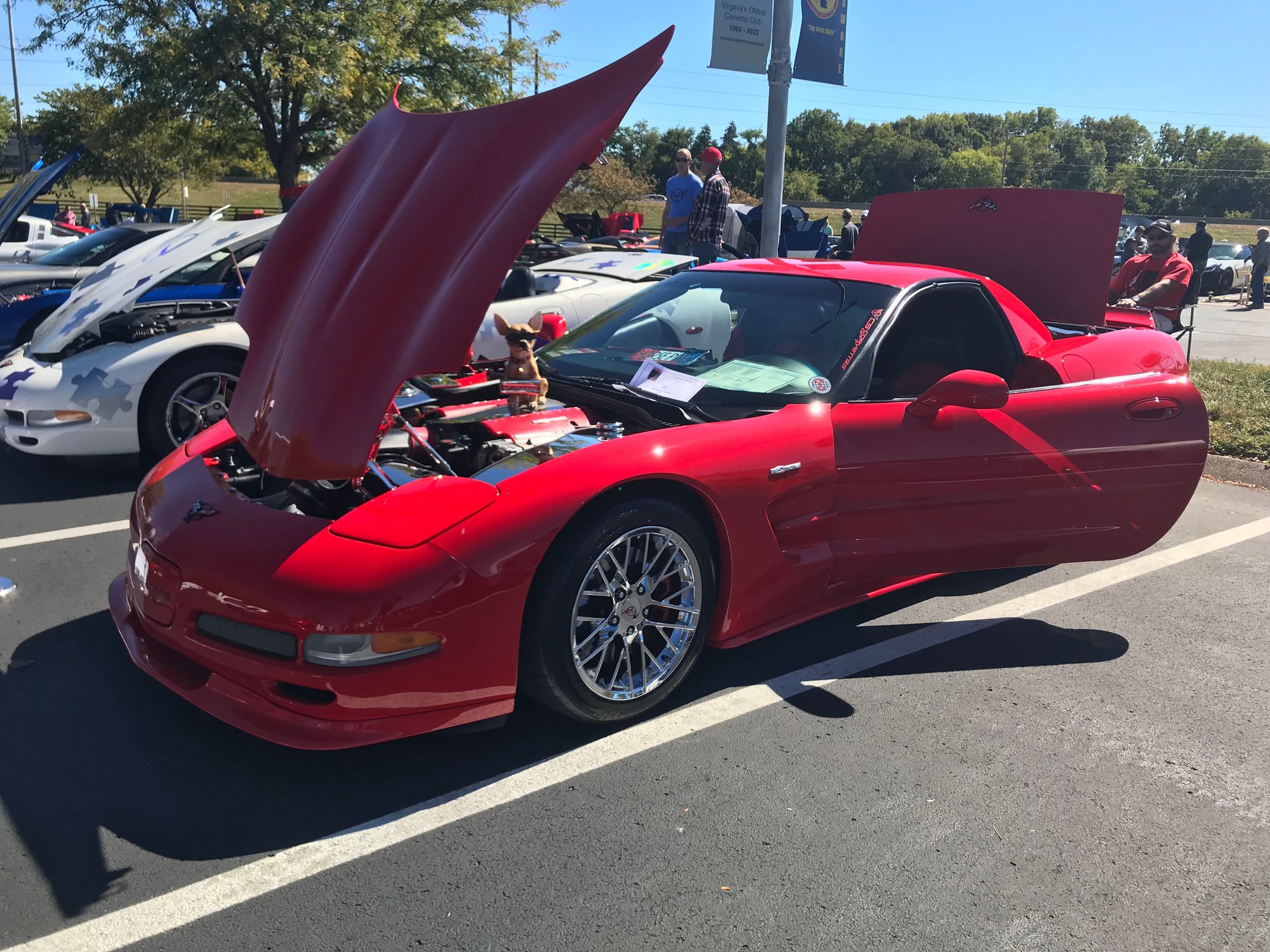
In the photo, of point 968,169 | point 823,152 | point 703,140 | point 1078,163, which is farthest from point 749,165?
point 1078,163

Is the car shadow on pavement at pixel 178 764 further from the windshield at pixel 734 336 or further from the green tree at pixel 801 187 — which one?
the green tree at pixel 801 187

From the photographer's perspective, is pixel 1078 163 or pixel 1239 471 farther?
pixel 1078 163

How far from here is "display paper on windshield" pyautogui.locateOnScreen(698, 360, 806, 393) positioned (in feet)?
11.9

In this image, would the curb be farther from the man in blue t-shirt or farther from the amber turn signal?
the amber turn signal

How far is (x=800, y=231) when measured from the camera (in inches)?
818

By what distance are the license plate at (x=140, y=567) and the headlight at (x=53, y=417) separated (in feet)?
8.83

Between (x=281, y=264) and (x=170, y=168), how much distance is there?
121 ft

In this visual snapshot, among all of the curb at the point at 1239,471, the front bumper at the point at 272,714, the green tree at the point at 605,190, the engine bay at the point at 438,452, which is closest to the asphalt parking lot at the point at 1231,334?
→ the curb at the point at 1239,471

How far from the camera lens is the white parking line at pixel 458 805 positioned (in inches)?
84.9

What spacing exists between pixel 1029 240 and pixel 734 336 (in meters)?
2.39

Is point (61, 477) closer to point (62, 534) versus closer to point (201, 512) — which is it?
point (62, 534)

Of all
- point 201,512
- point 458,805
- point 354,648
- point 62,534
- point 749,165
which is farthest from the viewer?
point 749,165

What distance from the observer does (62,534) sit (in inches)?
187

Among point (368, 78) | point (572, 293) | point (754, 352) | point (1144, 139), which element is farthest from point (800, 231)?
point (1144, 139)
